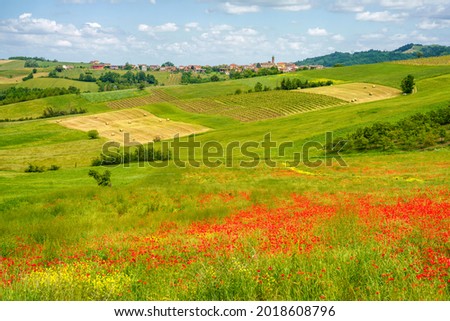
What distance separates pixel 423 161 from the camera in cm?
4606

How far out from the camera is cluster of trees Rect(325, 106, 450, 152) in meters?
56.3

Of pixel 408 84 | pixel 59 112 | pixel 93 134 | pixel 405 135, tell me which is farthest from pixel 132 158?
pixel 59 112

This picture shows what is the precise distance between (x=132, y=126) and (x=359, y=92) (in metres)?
61.1

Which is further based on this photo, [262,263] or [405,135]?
[405,135]

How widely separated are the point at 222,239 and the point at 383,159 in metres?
43.0

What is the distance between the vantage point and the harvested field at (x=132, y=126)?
9012 cm

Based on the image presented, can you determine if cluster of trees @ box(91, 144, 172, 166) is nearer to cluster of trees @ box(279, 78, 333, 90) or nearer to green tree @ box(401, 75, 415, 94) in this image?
green tree @ box(401, 75, 415, 94)

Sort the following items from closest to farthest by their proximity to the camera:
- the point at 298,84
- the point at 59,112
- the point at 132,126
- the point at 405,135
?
the point at 405,135 < the point at 132,126 < the point at 59,112 < the point at 298,84

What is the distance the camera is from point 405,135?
193ft

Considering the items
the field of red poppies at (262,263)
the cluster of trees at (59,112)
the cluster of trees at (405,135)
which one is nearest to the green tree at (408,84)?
the cluster of trees at (405,135)

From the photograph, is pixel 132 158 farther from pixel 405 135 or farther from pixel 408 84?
pixel 408 84

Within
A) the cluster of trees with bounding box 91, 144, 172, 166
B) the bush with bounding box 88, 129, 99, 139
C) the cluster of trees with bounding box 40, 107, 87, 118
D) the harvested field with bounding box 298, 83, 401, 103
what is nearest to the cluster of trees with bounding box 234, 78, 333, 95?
the harvested field with bounding box 298, 83, 401, 103
